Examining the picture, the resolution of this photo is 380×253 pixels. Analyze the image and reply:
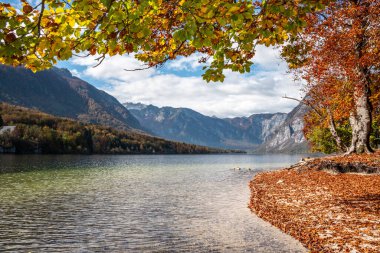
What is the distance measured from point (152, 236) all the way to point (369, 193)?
1421cm

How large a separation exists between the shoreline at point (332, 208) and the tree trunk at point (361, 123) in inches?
79.2

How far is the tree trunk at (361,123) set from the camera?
31906 millimetres

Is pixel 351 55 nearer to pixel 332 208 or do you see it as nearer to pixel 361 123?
pixel 361 123

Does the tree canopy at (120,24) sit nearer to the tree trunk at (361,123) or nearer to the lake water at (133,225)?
the lake water at (133,225)

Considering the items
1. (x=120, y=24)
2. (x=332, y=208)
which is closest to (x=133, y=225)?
(x=332, y=208)

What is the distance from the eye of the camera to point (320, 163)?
35.9m

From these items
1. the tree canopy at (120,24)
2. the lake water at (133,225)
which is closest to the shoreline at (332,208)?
the lake water at (133,225)

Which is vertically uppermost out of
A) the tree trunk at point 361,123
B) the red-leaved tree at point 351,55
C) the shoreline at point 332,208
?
the red-leaved tree at point 351,55

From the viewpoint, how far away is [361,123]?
33062mm

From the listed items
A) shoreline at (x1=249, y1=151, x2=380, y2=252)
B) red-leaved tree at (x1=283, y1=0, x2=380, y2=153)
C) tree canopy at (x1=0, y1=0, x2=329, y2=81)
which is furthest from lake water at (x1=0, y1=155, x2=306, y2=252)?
red-leaved tree at (x1=283, y1=0, x2=380, y2=153)

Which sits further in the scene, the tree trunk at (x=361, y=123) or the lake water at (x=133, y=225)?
the tree trunk at (x=361, y=123)

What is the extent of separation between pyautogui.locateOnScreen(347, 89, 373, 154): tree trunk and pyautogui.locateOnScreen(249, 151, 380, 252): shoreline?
2.01 metres

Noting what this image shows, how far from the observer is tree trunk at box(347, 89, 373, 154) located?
105 feet

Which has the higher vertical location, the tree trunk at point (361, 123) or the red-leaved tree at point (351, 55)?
the red-leaved tree at point (351, 55)
